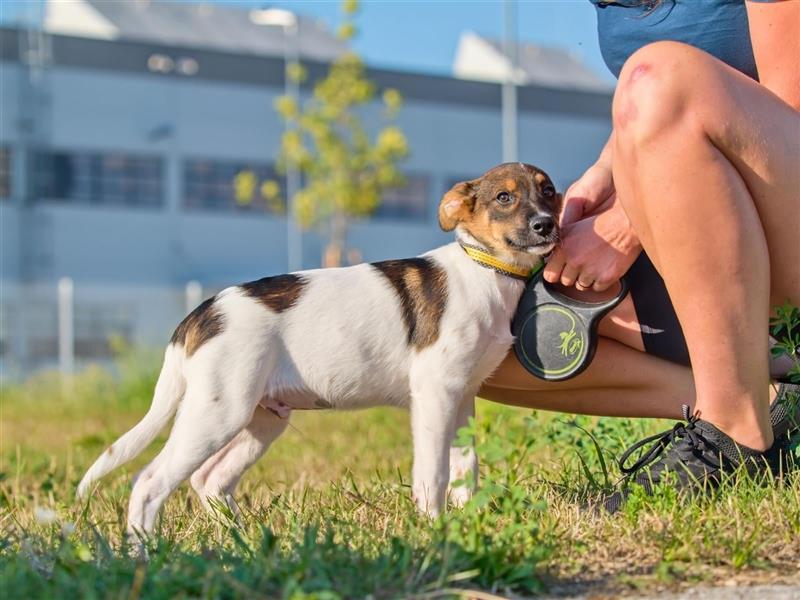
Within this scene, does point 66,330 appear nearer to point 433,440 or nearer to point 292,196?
point 292,196

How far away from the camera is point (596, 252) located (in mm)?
4043

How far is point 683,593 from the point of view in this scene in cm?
272

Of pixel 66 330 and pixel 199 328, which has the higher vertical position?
pixel 199 328

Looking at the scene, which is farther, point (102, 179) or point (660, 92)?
point (102, 179)

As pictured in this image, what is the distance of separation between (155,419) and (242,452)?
39cm

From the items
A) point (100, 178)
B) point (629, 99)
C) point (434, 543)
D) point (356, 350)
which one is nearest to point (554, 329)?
point (356, 350)

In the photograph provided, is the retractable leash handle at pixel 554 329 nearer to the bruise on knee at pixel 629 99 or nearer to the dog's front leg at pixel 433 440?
the dog's front leg at pixel 433 440

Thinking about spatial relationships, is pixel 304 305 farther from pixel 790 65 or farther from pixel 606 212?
pixel 790 65

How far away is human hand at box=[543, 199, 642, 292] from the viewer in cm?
397

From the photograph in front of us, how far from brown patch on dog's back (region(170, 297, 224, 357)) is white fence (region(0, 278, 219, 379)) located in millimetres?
20035

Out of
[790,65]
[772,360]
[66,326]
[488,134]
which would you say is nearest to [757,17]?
[790,65]

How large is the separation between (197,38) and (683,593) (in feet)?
106

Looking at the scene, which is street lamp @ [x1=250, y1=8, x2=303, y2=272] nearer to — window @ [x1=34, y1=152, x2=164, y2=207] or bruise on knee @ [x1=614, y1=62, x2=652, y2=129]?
window @ [x1=34, y1=152, x2=164, y2=207]

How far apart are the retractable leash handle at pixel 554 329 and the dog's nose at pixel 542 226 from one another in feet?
0.65
